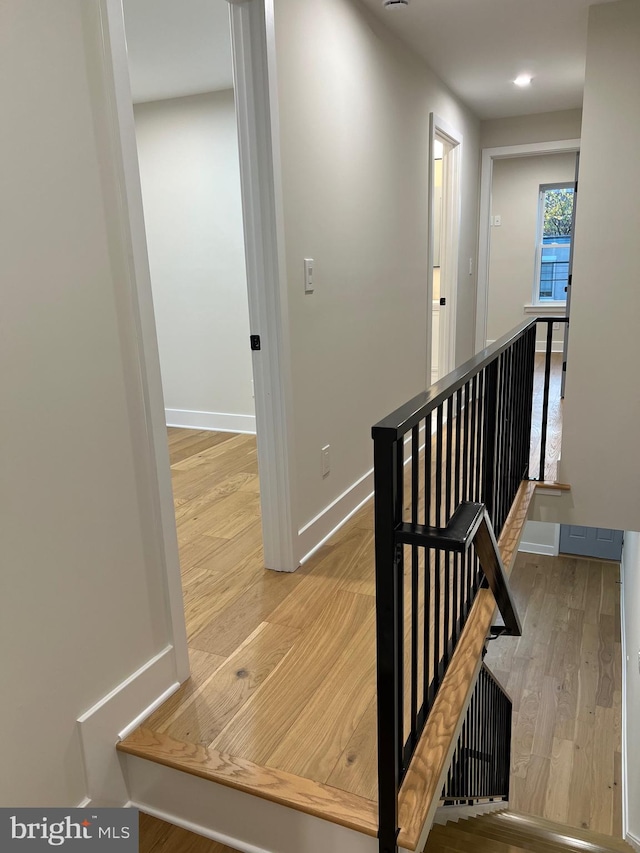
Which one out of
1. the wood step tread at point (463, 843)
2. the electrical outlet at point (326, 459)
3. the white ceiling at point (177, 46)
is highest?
the white ceiling at point (177, 46)

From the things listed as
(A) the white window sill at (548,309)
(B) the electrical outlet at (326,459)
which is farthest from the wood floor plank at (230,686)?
(A) the white window sill at (548,309)

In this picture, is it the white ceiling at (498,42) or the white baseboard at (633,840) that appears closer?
the white baseboard at (633,840)

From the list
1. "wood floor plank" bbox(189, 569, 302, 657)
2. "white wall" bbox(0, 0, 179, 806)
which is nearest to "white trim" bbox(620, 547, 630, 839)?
"wood floor plank" bbox(189, 569, 302, 657)

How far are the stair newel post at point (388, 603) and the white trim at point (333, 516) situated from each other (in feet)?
4.26

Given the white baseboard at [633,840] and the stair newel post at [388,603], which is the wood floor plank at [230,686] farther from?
the white baseboard at [633,840]

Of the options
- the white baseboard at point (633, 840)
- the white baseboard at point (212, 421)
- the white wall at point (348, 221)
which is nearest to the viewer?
the white wall at point (348, 221)

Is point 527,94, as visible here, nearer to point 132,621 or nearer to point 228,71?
point 228,71

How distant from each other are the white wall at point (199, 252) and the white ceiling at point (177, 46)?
0.22 meters

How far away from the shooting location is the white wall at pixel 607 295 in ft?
9.60

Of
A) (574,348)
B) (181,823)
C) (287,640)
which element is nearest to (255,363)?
(287,640)

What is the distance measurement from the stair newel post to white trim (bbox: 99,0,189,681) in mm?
729

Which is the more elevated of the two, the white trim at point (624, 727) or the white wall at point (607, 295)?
the white wall at point (607, 295)

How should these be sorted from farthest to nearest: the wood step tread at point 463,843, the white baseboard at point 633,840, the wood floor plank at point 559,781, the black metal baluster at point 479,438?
the wood floor plank at point 559,781 < the white baseboard at point 633,840 < the wood step tread at point 463,843 < the black metal baluster at point 479,438

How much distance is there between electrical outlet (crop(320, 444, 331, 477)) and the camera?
2.69 metres
